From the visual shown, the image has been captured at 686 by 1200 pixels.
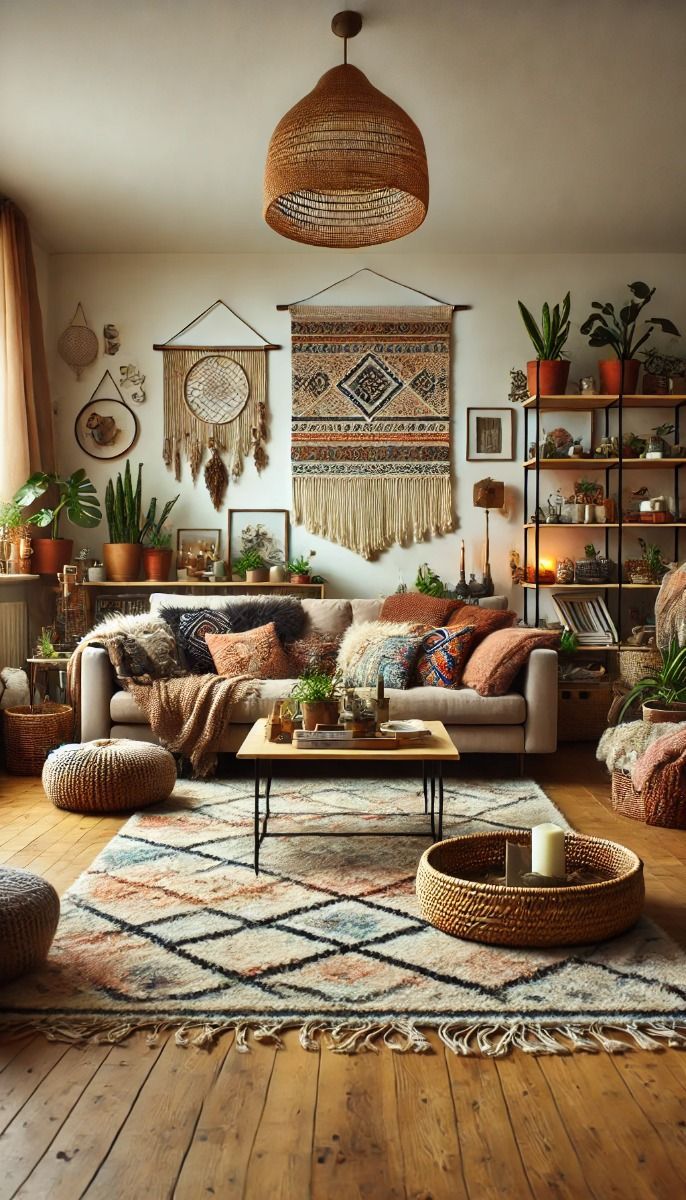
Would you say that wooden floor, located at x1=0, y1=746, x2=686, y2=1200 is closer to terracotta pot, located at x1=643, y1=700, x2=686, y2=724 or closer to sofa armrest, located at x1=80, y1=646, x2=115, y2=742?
terracotta pot, located at x1=643, y1=700, x2=686, y2=724

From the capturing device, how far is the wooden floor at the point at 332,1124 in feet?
5.50

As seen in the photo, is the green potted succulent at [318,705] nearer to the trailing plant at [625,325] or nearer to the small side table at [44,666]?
the small side table at [44,666]

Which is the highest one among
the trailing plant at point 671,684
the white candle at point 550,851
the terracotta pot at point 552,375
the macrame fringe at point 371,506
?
the terracotta pot at point 552,375

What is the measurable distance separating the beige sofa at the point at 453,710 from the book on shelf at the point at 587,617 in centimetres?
137

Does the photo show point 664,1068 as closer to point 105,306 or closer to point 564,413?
point 564,413

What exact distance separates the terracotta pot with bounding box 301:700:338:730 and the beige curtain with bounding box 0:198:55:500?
112 inches

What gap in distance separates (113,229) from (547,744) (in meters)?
3.99

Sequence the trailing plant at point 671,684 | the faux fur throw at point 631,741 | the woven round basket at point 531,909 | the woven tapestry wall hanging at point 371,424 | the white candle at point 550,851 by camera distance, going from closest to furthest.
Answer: the woven round basket at point 531,909 < the white candle at point 550,851 < the faux fur throw at point 631,741 < the trailing plant at point 671,684 < the woven tapestry wall hanging at point 371,424

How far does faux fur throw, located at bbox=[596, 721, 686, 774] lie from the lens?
4.16 meters

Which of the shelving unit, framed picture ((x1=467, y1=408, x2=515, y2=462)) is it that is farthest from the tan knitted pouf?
framed picture ((x1=467, y1=408, x2=515, y2=462))

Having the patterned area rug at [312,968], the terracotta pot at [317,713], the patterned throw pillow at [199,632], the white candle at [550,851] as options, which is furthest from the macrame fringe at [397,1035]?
the patterned throw pillow at [199,632]

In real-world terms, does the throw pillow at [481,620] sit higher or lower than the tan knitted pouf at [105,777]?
higher

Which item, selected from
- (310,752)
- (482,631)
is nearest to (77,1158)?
(310,752)

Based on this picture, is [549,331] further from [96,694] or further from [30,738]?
[30,738]
